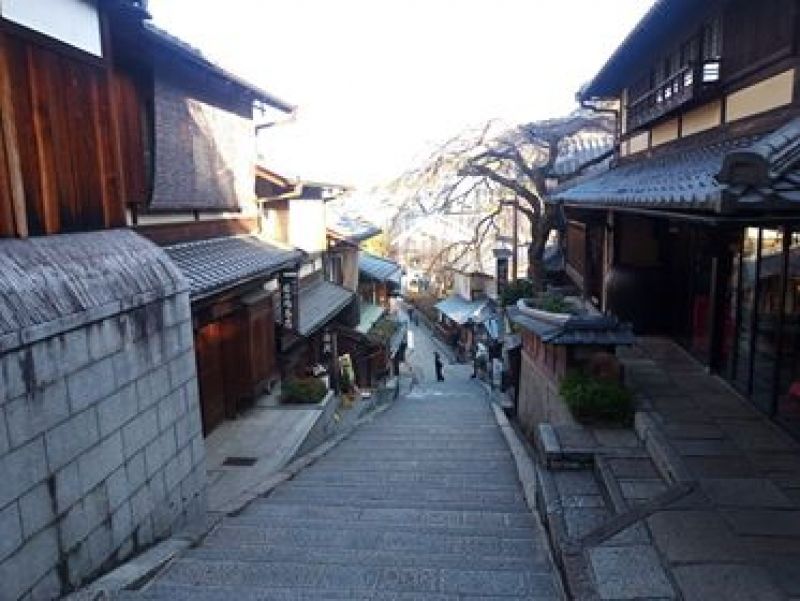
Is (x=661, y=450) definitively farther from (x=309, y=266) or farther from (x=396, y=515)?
(x=309, y=266)

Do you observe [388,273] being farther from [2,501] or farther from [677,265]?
[2,501]

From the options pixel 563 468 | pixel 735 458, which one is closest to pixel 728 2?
pixel 735 458

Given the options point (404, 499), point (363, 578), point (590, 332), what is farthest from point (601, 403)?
point (363, 578)

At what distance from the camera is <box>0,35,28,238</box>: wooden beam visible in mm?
5242

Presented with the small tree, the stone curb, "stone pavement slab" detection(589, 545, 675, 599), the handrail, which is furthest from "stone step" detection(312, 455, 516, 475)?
the small tree

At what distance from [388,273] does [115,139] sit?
84.7 feet

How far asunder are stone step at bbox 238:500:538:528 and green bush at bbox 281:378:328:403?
5.90 metres

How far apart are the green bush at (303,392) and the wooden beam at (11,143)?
8.94m

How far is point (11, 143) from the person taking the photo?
5.29 m

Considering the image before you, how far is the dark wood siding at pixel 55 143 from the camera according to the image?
5340 millimetres

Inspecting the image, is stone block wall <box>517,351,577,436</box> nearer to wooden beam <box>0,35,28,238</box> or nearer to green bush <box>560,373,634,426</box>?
green bush <box>560,373,634,426</box>

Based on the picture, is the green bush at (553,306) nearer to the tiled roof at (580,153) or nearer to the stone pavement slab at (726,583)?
the stone pavement slab at (726,583)

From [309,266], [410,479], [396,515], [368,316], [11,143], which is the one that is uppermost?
[11,143]

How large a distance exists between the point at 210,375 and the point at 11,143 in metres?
7.32
